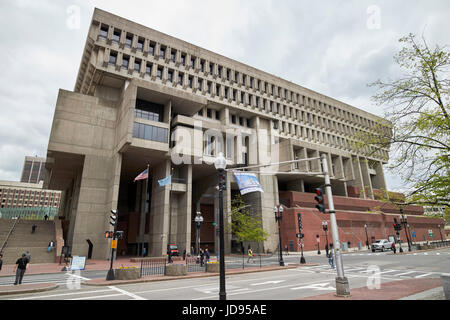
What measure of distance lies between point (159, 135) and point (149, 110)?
737 cm

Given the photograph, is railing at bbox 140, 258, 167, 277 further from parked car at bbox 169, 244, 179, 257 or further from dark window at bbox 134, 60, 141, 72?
dark window at bbox 134, 60, 141, 72

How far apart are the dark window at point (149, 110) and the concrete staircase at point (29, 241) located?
22.7m

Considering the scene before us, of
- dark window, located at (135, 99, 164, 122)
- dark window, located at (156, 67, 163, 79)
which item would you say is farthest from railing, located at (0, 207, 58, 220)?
dark window, located at (156, 67, 163, 79)

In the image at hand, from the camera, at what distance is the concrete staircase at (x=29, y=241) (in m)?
31.2

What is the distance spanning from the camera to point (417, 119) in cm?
1195

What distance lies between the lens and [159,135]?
39688 millimetres

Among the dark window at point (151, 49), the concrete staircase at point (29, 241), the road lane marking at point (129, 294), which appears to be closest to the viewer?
the road lane marking at point (129, 294)

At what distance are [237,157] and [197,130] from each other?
9759 mm

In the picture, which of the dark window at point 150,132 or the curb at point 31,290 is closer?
the curb at point 31,290

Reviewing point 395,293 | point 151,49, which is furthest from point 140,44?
point 395,293

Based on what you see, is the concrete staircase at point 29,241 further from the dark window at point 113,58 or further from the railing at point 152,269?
the dark window at point 113,58

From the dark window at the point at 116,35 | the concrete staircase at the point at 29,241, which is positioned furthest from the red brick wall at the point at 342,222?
the dark window at the point at 116,35

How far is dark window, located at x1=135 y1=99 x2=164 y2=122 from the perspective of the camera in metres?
43.3
